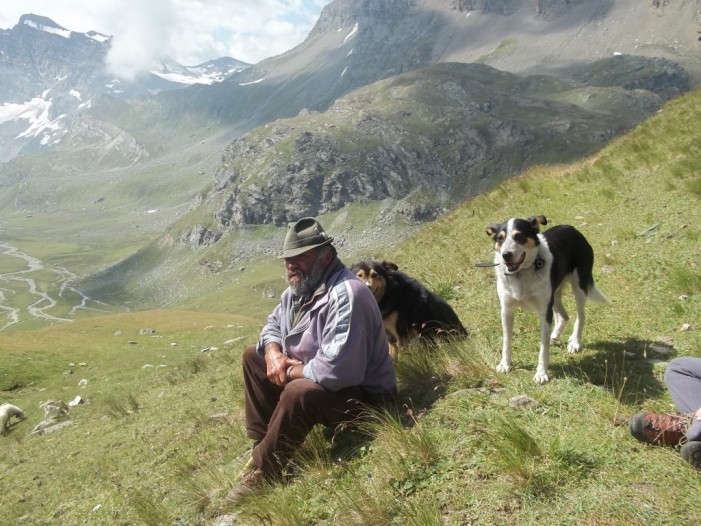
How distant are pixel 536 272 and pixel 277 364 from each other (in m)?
3.73

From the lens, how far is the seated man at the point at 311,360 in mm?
5664

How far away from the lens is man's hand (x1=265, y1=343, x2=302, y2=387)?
6.06 m

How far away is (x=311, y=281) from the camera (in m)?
6.14

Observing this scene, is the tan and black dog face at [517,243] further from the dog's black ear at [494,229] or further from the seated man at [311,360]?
the seated man at [311,360]

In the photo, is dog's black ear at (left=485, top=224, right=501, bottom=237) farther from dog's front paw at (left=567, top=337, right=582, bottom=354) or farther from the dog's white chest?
dog's front paw at (left=567, top=337, right=582, bottom=354)

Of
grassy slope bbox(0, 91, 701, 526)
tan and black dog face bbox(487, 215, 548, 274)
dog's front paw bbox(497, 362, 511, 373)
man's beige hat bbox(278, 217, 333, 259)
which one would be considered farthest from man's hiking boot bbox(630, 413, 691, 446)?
man's beige hat bbox(278, 217, 333, 259)

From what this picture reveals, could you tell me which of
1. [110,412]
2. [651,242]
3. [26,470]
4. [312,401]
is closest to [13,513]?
[26,470]

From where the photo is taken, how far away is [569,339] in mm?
8172

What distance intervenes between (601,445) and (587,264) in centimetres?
418

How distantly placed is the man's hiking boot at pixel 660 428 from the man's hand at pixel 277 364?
3.67 metres

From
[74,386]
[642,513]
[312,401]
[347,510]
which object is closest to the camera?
[642,513]

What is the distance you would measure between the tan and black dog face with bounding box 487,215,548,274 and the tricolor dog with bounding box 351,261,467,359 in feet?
7.02

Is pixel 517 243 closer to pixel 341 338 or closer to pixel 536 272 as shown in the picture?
pixel 536 272

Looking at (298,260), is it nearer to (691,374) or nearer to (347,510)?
(347,510)
